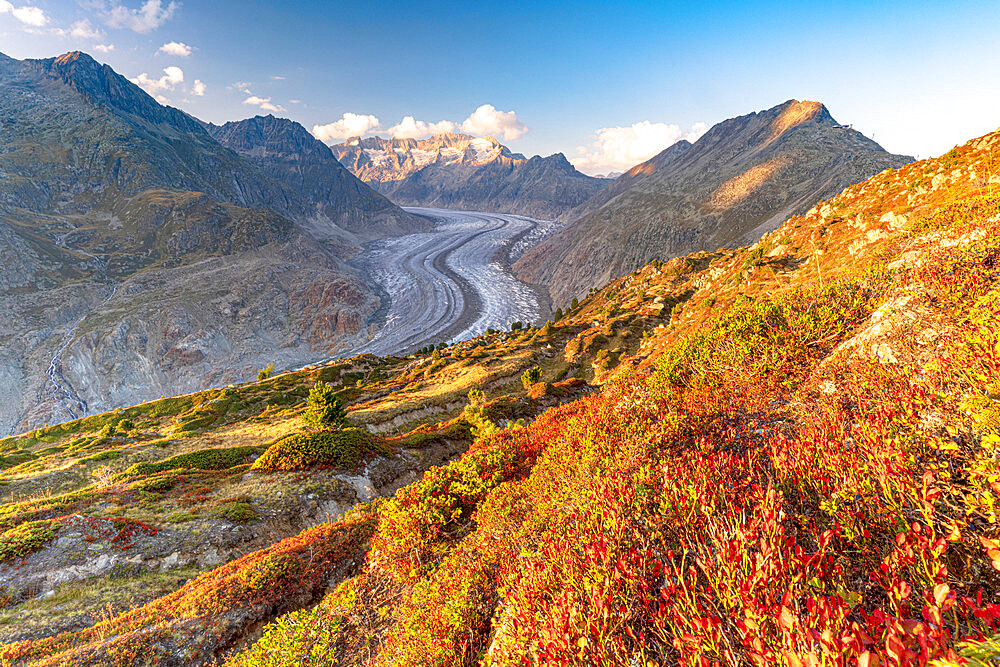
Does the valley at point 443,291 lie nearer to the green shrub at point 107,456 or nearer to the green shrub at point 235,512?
the green shrub at point 107,456

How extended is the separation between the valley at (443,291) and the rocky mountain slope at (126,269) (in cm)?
1006

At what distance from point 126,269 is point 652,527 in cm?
15057

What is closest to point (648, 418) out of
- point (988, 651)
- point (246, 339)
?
point (988, 651)

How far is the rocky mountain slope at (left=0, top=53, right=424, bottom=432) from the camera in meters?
79.1

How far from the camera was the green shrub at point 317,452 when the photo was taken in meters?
18.5

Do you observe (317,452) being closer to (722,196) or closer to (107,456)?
(107,456)

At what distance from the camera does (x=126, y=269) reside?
106750 mm

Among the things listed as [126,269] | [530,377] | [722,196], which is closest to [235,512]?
[530,377]

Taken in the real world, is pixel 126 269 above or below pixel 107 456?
above

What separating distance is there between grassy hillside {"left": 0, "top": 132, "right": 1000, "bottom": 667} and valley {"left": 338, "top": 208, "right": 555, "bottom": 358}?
76.6m

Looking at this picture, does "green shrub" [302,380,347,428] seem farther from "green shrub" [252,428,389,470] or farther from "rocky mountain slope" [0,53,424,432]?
"rocky mountain slope" [0,53,424,432]

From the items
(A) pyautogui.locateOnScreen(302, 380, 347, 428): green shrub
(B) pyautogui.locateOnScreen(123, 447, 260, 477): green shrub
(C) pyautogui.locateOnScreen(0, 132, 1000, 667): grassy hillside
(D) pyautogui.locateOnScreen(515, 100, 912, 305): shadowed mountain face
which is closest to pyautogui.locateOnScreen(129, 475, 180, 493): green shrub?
(C) pyautogui.locateOnScreen(0, 132, 1000, 667): grassy hillside

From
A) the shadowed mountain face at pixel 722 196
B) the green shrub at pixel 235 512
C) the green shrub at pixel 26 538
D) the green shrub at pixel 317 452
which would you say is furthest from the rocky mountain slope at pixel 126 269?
the green shrub at pixel 235 512

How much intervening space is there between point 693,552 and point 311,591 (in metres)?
10.7
